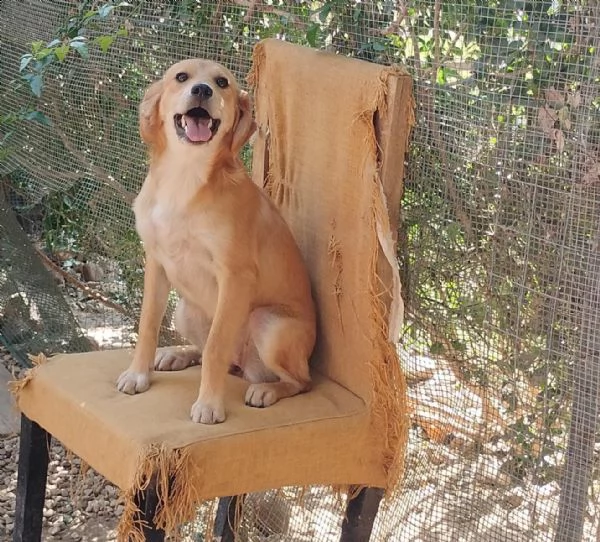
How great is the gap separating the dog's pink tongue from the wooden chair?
0.39 metres

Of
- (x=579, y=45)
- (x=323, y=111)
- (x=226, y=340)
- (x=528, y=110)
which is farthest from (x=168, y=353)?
(x=579, y=45)

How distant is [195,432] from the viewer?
2400mm

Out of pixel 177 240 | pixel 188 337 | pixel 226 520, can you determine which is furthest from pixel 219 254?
pixel 226 520

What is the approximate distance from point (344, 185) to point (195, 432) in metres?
0.82

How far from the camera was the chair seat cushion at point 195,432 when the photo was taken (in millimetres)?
2365

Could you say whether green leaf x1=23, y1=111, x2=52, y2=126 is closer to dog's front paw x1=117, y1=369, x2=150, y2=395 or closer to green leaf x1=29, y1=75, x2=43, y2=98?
green leaf x1=29, y1=75, x2=43, y2=98

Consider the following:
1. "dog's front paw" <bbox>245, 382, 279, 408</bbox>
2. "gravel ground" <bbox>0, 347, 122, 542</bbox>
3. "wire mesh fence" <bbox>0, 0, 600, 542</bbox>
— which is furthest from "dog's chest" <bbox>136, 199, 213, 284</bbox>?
"gravel ground" <bbox>0, 347, 122, 542</bbox>

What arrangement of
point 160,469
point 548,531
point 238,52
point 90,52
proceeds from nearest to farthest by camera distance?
point 160,469 → point 548,531 → point 238,52 → point 90,52

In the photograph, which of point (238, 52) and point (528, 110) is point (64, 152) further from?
point (528, 110)

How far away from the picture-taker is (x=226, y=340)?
260cm

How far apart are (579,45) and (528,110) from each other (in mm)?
197

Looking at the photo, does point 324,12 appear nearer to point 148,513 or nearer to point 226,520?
point 148,513

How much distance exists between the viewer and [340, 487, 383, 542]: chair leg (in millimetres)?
2807

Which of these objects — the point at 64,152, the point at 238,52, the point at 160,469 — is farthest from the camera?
the point at 64,152
